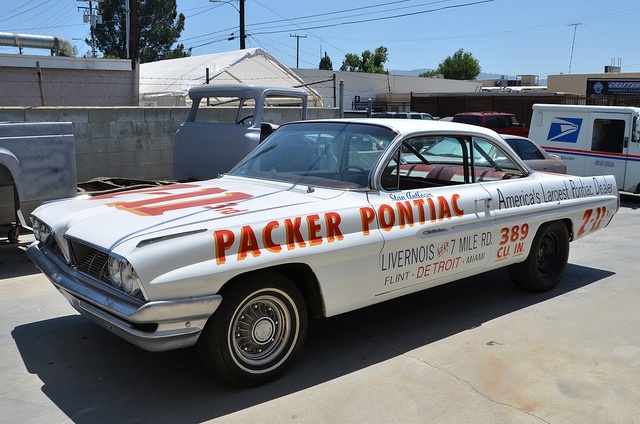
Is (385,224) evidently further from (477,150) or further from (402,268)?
(477,150)

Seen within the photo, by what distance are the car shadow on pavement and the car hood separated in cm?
98

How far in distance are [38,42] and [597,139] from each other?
1687 centimetres

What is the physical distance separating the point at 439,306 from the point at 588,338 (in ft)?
4.36

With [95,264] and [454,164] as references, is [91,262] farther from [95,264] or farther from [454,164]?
[454,164]

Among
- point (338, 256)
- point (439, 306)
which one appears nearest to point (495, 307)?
point (439, 306)

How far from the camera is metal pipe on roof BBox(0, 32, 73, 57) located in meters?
20.1

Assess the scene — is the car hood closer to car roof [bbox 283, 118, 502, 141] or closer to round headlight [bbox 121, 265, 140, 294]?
round headlight [bbox 121, 265, 140, 294]

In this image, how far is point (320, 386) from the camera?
426cm

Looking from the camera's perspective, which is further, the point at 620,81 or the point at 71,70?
the point at 620,81

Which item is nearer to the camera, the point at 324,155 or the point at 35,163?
the point at 324,155

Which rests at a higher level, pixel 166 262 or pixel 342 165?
pixel 342 165

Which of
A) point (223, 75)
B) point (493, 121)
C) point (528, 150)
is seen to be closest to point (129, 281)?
point (528, 150)

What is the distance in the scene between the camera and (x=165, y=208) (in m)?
4.34

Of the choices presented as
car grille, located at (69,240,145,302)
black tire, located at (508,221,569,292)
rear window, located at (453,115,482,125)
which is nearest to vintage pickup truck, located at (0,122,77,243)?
car grille, located at (69,240,145,302)
